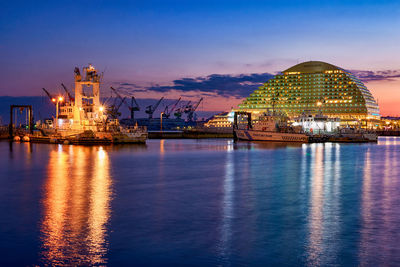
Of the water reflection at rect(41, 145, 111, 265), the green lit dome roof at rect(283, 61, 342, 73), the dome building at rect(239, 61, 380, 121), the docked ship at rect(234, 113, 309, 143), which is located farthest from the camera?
the green lit dome roof at rect(283, 61, 342, 73)

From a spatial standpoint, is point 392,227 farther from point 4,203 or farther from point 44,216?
point 4,203

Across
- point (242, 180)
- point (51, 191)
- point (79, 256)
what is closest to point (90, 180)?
point (51, 191)

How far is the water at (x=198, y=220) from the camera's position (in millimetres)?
11047

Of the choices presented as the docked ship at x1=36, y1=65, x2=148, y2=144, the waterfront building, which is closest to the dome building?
the waterfront building

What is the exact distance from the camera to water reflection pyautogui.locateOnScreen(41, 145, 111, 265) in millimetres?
11016

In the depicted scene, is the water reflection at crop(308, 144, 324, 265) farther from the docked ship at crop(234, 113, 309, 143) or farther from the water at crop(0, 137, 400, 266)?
→ the docked ship at crop(234, 113, 309, 143)

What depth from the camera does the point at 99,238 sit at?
12.5 meters

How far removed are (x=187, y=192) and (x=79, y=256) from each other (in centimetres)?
1105

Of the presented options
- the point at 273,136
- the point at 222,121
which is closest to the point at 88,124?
the point at 273,136

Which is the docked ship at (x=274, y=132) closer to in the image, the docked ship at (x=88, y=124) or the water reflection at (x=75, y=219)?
the docked ship at (x=88, y=124)

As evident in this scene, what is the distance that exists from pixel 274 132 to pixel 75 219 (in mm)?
74496

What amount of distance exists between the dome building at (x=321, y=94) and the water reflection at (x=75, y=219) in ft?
545

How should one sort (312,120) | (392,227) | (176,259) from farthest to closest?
(312,120) → (392,227) → (176,259)

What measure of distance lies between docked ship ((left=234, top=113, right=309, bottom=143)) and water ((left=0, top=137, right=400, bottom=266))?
5766 cm
